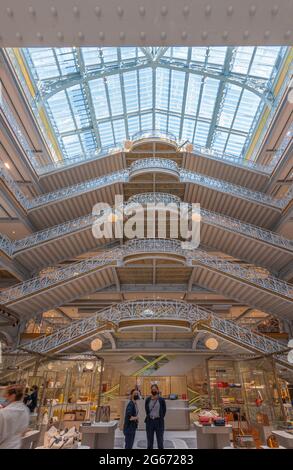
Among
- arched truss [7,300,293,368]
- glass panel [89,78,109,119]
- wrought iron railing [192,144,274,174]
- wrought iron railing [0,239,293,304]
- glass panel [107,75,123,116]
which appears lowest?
arched truss [7,300,293,368]

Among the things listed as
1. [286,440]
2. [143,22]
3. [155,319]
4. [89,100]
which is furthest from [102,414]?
[89,100]

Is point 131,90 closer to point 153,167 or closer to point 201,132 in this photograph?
point 201,132

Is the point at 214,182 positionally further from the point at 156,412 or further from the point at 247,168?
the point at 156,412

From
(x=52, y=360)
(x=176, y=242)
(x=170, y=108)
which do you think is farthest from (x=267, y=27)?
(x=170, y=108)

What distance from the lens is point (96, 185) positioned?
1767 centimetres

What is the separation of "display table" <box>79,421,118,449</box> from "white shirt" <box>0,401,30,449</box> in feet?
12.9

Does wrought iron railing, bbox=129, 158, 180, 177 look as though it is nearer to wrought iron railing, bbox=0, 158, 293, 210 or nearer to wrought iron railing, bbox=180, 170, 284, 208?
wrought iron railing, bbox=0, 158, 293, 210

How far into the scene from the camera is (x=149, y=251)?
1480 centimetres

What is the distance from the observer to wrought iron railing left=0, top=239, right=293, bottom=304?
46.1ft

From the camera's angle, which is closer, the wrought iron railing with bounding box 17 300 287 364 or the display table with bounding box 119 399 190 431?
the display table with bounding box 119 399 190 431

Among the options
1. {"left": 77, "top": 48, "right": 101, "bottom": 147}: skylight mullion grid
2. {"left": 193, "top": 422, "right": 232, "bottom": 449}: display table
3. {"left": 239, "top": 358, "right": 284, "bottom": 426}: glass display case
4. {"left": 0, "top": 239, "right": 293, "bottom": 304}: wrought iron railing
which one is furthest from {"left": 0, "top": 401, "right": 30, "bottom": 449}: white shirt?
{"left": 77, "top": 48, "right": 101, "bottom": 147}: skylight mullion grid

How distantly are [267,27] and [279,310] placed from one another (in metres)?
14.6

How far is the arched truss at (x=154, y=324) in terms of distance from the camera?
13.1 metres

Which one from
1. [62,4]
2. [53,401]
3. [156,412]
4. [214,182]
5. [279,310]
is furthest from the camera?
[214,182]
